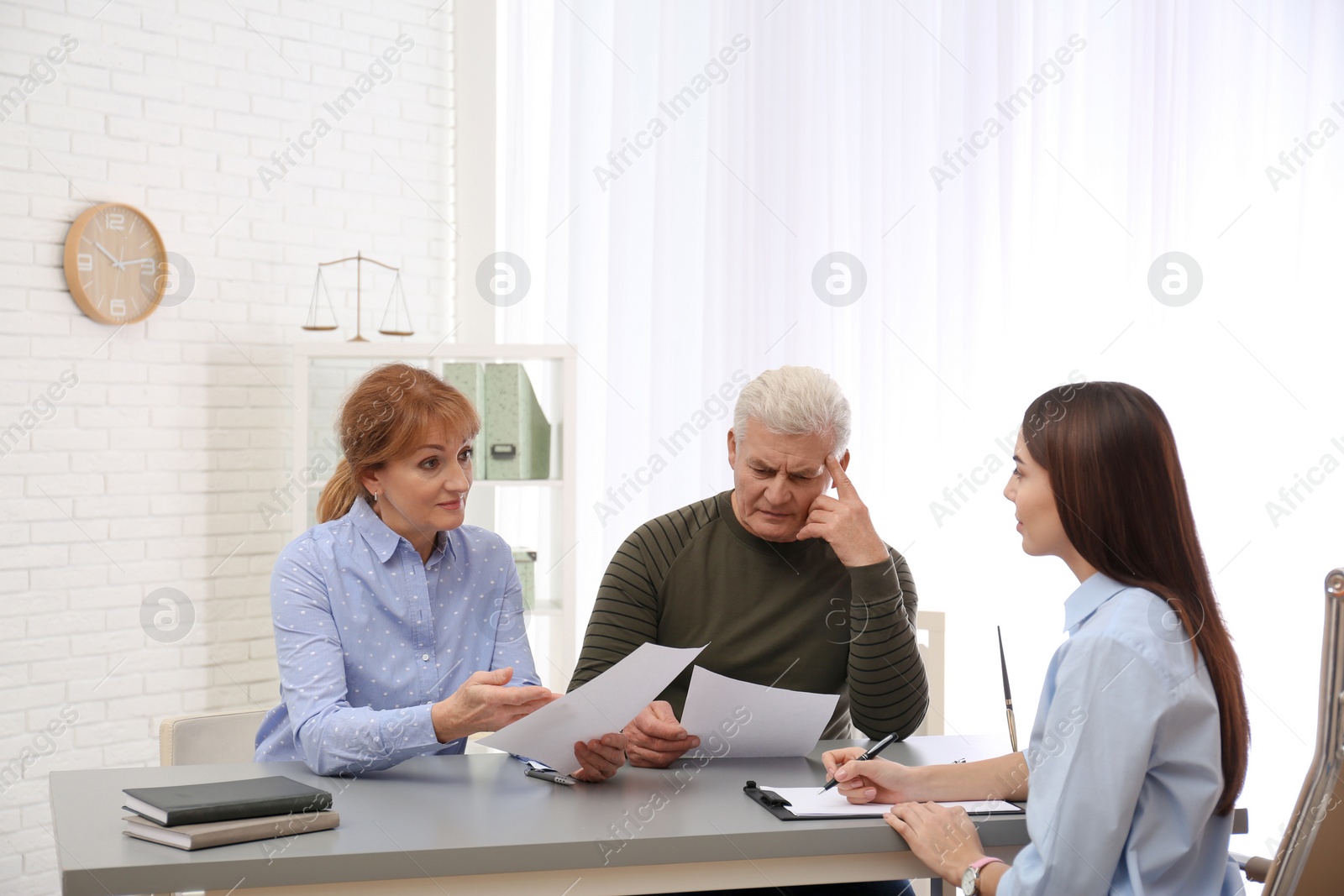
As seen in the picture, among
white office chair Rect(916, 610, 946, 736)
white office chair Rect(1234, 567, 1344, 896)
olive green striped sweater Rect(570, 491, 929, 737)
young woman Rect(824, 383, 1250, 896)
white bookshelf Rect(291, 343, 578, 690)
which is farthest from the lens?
white bookshelf Rect(291, 343, 578, 690)

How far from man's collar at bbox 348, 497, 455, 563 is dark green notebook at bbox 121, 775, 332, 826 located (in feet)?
1.90

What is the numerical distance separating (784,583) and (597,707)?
2.60 feet

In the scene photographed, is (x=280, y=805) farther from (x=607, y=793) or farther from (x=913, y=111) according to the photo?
(x=913, y=111)

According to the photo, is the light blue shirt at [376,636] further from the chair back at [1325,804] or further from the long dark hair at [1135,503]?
the chair back at [1325,804]

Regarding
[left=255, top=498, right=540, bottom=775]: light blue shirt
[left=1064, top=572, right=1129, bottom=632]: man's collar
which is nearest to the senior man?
[left=255, top=498, right=540, bottom=775]: light blue shirt

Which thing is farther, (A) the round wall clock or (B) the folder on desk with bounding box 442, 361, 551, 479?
(B) the folder on desk with bounding box 442, 361, 551, 479

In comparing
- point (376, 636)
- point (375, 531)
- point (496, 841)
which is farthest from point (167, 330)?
point (496, 841)

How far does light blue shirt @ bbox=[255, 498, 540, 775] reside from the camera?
1.73 m

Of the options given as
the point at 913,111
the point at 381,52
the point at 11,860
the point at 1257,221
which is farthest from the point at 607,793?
the point at 381,52

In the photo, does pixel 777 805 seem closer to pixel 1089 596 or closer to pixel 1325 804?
pixel 1089 596

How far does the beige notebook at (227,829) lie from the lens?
1354mm

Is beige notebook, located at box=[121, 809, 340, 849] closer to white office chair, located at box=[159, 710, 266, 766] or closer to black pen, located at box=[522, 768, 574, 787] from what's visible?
black pen, located at box=[522, 768, 574, 787]

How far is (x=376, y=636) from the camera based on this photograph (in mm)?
2014

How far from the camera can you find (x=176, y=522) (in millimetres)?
4152
